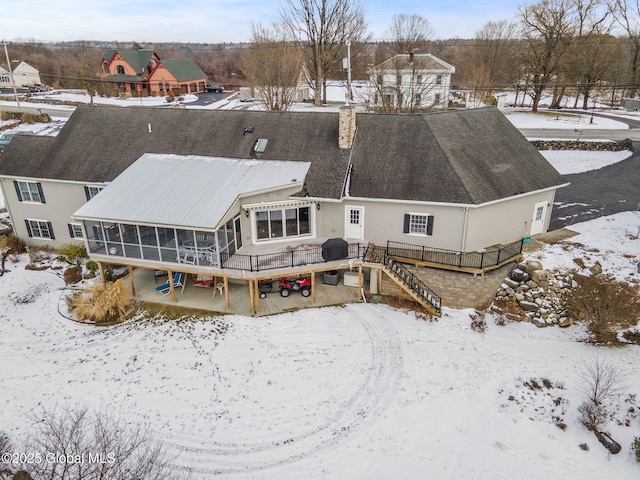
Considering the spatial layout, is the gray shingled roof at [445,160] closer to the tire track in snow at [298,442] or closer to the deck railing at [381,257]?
the deck railing at [381,257]

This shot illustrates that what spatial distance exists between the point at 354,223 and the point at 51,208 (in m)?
17.5

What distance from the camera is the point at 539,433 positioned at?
14.2 meters

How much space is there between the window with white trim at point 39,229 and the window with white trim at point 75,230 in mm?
1369

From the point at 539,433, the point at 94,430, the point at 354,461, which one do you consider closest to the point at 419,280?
the point at 539,433

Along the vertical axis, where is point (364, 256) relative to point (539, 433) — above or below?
above

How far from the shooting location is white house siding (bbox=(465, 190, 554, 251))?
2067 centimetres

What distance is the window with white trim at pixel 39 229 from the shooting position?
993 inches

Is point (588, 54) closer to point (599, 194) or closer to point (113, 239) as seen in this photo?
point (599, 194)

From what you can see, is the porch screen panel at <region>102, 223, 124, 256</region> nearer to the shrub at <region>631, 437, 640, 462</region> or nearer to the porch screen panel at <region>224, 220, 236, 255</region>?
the porch screen panel at <region>224, 220, 236, 255</region>

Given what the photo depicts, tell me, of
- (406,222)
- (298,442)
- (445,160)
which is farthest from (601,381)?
(445,160)

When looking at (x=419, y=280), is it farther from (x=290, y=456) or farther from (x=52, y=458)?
(x=52, y=458)

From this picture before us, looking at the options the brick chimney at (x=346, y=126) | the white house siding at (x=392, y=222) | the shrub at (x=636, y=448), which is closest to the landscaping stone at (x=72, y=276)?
the white house siding at (x=392, y=222)

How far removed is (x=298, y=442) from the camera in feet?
45.3

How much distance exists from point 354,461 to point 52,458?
29.9 ft
